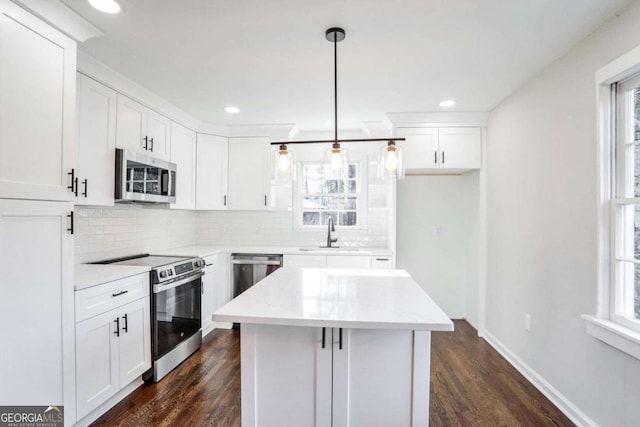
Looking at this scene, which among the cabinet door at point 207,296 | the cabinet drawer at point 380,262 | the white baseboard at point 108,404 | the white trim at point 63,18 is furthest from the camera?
the cabinet drawer at point 380,262

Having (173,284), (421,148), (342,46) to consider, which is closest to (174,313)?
(173,284)

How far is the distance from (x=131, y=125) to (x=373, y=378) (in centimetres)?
270

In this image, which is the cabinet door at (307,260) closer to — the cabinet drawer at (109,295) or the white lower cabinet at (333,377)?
the cabinet drawer at (109,295)

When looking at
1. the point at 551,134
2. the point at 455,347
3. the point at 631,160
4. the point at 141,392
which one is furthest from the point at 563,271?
the point at 141,392

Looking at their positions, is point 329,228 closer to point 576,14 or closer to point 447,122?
point 447,122

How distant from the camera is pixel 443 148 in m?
3.56

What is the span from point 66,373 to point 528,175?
3438mm

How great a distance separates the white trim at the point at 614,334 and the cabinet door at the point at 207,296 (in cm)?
315

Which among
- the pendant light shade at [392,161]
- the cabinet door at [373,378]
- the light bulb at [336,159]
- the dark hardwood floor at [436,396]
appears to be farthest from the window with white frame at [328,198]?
the cabinet door at [373,378]

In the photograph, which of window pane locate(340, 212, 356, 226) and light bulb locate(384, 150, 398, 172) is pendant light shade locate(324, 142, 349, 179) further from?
window pane locate(340, 212, 356, 226)

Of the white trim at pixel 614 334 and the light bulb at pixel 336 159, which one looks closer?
the white trim at pixel 614 334

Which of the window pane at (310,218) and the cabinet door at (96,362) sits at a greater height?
the window pane at (310,218)

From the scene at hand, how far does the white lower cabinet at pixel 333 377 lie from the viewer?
1.55 m

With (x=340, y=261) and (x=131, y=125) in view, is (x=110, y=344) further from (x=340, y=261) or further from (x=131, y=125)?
(x=340, y=261)
